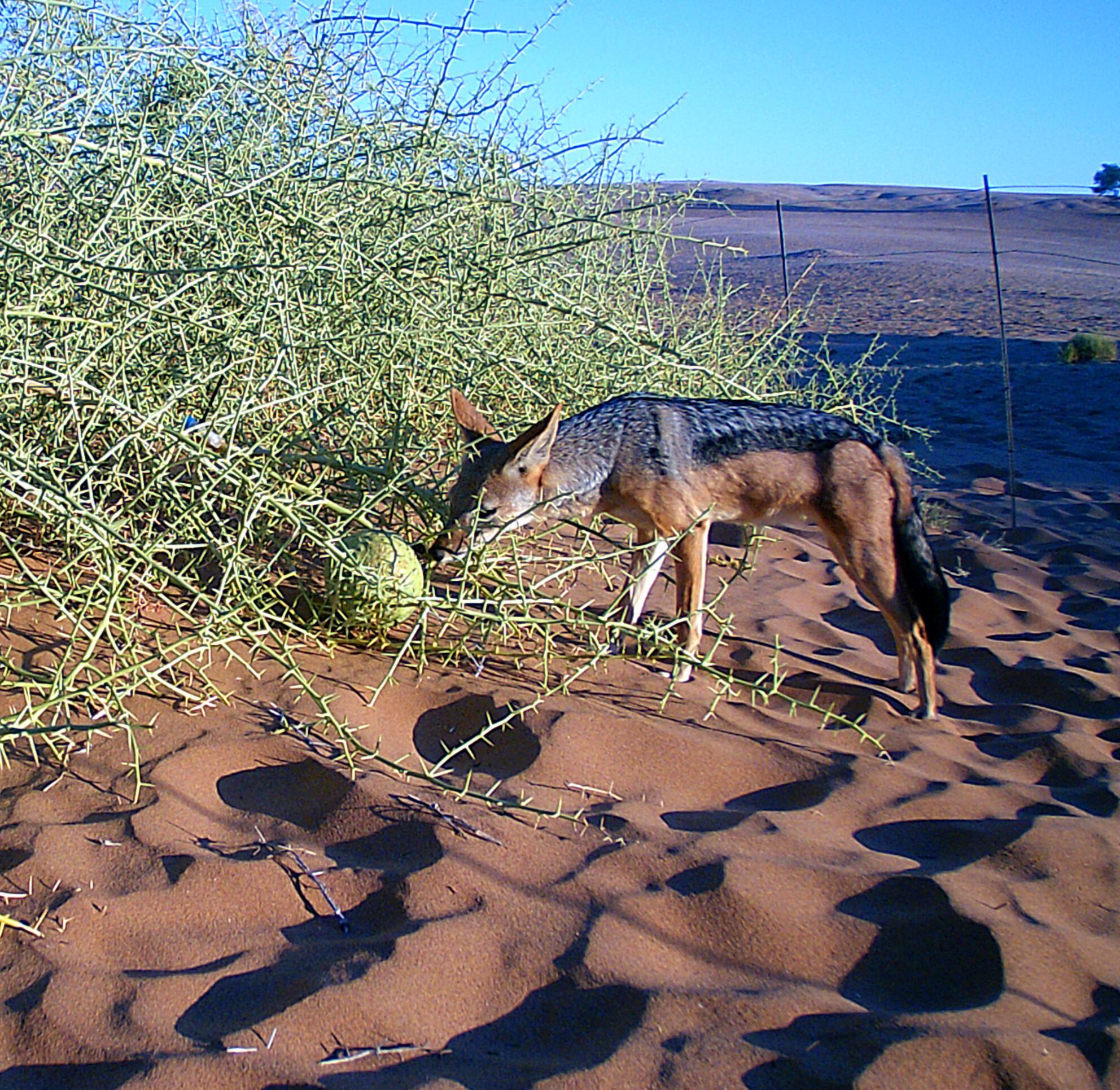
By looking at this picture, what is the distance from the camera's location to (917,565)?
4574 mm

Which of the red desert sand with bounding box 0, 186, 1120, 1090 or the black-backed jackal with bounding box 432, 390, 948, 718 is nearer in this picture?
the red desert sand with bounding box 0, 186, 1120, 1090

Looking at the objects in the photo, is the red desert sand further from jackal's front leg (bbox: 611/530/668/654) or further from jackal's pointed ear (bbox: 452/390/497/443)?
jackal's pointed ear (bbox: 452/390/497/443)

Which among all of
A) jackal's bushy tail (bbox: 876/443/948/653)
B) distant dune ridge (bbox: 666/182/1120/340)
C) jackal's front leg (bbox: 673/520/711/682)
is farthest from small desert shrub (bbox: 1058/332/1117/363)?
jackal's front leg (bbox: 673/520/711/682)

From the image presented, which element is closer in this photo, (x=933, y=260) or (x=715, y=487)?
(x=715, y=487)

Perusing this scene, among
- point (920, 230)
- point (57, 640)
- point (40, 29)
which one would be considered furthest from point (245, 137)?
point (920, 230)

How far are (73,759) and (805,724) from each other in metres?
2.48

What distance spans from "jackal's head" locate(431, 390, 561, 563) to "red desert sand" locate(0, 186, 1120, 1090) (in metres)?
0.56

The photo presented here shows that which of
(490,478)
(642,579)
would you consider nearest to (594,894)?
(642,579)

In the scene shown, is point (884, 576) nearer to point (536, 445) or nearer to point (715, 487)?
point (715, 487)

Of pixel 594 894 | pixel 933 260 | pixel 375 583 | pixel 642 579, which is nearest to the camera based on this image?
pixel 594 894

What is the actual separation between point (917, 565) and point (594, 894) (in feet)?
7.80

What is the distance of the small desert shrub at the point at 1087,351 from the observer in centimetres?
1325

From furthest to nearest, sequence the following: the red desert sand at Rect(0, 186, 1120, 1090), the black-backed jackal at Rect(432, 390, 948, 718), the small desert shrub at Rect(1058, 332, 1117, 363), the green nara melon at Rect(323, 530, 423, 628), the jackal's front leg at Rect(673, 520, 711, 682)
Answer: the small desert shrub at Rect(1058, 332, 1117, 363) → the jackal's front leg at Rect(673, 520, 711, 682) → the black-backed jackal at Rect(432, 390, 948, 718) → the green nara melon at Rect(323, 530, 423, 628) → the red desert sand at Rect(0, 186, 1120, 1090)

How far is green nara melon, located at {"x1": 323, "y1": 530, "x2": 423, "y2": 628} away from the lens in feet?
12.4
